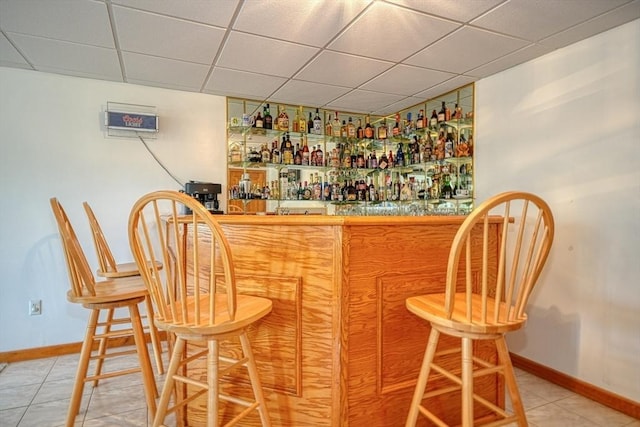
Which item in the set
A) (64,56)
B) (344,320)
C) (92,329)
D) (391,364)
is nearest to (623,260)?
(391,364)

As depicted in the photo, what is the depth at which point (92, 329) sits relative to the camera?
182cm

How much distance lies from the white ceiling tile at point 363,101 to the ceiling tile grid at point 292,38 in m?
0.28

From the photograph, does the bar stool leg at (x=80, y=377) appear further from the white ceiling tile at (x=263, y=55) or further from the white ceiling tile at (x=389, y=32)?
the white ceiling tile at (x=389, y=32)

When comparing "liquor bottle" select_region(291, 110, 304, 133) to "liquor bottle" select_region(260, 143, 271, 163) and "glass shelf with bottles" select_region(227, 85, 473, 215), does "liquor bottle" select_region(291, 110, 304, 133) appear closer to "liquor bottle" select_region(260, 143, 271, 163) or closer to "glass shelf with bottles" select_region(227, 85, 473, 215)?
"glass shelf with bottles" select_region(227, 85, 473, 215)

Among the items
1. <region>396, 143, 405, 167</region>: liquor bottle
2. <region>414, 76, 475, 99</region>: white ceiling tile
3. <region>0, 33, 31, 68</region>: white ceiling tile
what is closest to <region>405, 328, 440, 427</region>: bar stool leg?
<region>414, 76, 475, 99</region>: white ceiling tile

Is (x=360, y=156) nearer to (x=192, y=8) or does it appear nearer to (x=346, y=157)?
(x=346, y=157)

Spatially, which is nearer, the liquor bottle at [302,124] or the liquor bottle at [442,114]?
the liquor bottle at [442,114]

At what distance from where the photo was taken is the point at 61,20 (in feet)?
6.68

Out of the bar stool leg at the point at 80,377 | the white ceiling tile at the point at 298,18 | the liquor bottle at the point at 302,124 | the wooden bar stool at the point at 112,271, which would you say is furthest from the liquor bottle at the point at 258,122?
the bar stool leg at the point at 80,377

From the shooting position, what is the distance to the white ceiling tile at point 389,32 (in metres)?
2.00

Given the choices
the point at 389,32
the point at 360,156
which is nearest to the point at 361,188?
the point at 360,156

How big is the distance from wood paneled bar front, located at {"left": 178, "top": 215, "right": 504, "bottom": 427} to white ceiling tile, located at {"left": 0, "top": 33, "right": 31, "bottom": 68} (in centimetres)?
208

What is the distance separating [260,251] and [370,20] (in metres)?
1.48

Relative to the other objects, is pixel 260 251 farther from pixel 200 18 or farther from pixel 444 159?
pixel 444 159
